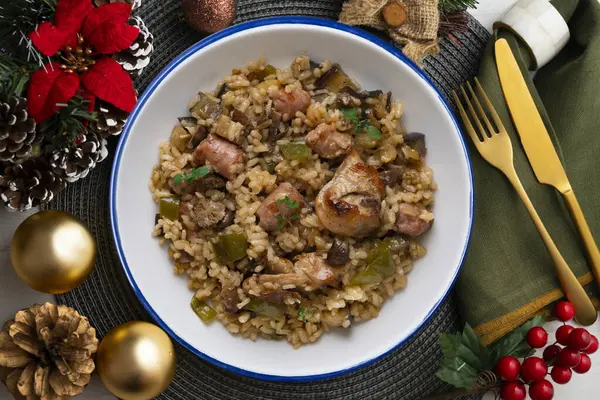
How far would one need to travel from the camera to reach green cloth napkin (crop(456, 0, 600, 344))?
8.85 ft

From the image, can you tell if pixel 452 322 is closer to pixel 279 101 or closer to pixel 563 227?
pixel 563 227

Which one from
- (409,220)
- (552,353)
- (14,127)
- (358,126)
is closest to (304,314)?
(409,220)

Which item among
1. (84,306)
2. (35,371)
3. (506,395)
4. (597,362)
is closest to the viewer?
(35,371)

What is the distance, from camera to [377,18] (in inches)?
103

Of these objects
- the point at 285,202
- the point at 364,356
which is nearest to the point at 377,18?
the point at 285,202

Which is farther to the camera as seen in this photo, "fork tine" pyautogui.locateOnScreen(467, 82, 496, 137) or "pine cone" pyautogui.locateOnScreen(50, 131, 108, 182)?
"fork tine" pyautogui.locateOnScreen(467, 82, 496, 137)

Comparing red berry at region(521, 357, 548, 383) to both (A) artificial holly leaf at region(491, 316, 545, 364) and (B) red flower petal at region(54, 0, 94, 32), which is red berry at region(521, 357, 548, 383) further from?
(B) red flower petal at region(54, 0, 94, 32)

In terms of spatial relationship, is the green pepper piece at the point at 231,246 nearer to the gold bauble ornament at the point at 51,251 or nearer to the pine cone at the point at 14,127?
the gold bauble ornament at the point at 51,251

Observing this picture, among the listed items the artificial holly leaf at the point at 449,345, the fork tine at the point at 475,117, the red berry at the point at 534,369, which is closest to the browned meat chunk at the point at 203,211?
the artificial holly leaf at the point at 449,345

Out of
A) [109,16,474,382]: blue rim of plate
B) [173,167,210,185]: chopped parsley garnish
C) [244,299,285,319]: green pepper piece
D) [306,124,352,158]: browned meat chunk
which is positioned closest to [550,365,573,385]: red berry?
[109,16,474,382]: blue rim of plate

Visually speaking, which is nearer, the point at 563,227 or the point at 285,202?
the point at 285,202

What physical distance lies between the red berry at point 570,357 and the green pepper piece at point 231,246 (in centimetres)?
131

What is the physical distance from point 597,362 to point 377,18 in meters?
1.79

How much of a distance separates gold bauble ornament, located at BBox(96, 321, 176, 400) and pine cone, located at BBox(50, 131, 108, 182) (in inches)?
24.1
